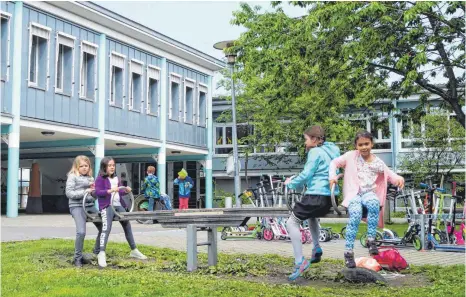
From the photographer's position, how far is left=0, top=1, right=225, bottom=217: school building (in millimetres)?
22469

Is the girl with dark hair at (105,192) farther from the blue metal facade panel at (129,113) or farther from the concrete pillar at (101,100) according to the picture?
the blue metal facade panel at (129,113)

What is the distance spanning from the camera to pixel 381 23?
13.9m

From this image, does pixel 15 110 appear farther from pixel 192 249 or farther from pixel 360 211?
pixel 360 211

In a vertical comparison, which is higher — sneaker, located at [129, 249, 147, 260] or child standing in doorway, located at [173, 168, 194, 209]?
child standing in doorway, located at [173, 168, 194, 209]

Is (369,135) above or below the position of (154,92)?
below

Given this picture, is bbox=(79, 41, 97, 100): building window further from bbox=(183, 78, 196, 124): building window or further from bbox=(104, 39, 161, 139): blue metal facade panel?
bbox=(183, 78, 196, 124): building window

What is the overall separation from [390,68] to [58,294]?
11292 millimetres

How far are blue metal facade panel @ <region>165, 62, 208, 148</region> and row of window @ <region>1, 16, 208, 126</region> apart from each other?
241mm

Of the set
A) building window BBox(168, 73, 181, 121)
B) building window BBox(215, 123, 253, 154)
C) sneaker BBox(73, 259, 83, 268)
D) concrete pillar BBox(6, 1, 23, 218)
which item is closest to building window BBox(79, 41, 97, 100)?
concrete pillar BBox(6, 1, 23, 218)

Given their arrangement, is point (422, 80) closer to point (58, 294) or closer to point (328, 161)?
point (328, 161)

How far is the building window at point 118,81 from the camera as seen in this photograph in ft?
92.3

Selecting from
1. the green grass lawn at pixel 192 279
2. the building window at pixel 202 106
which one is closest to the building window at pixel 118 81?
the building window at pixel 202 106

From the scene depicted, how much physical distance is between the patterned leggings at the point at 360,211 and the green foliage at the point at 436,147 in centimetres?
2241

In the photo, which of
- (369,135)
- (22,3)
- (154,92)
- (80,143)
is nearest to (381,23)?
(369,135)
